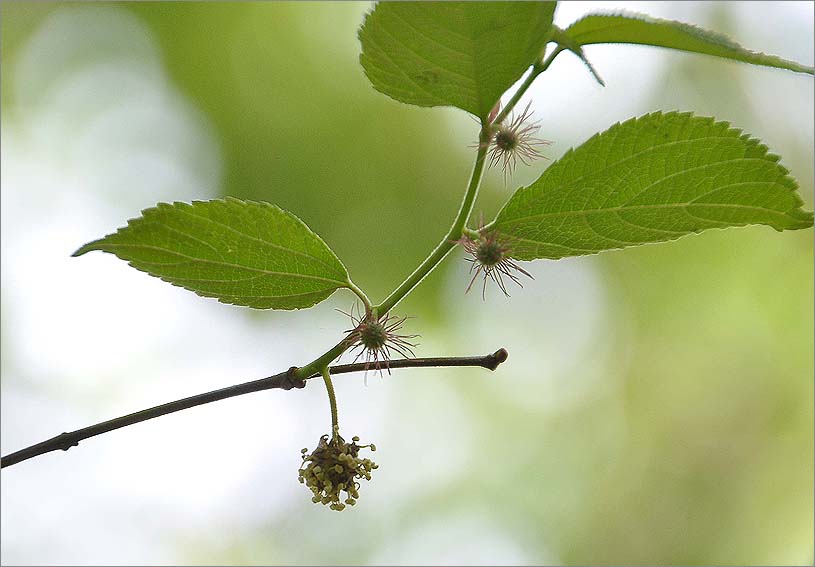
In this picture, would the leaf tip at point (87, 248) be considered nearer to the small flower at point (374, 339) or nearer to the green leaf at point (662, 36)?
the small flower at point (374, 339)

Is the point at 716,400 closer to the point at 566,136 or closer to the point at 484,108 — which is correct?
the point at 566,136

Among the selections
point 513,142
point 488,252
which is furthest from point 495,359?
point 513,142

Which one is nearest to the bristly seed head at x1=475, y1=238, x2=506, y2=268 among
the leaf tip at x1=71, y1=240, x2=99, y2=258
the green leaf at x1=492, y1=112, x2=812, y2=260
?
the green leaf at x1=492, y1=112, x2=812, y2=260

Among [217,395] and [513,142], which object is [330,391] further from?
[513,142]

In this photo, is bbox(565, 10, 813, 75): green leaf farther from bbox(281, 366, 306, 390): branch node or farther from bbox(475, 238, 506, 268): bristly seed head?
bbox(281, 366, 306, 390): branch node

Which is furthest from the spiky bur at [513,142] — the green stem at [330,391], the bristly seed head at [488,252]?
the green stem at [330,391]

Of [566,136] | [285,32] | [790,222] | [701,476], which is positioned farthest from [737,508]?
[790,222]

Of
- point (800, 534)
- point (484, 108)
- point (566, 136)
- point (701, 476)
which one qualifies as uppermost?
point (566, 136)
